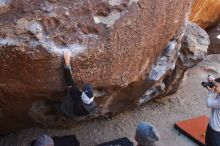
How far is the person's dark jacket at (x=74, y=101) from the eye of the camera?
3.51 m

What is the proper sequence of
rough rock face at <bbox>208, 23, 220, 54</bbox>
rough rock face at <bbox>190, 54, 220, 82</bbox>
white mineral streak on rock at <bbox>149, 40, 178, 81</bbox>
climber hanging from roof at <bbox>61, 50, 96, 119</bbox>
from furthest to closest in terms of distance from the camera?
rough rock face at <bbox>208, 23, 220, 54</bbox>
rough rock face at <bbox>190, 54, 220, 82</bbox>
white mineral streak on rock at <bbox>149, 40, 178, 81</bbox>
climber hanging from roof at <bbox>61, 50, 96, 119</bbox>

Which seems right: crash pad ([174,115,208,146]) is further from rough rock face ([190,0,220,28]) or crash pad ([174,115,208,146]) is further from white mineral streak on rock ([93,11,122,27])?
rough rock face ([190,0,220,28])

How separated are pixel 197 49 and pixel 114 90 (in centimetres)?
149

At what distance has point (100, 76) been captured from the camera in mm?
3787

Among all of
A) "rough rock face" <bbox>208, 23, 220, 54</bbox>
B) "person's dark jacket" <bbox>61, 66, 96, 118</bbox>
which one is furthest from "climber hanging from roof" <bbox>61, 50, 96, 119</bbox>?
"rough rock face" <bbox>208, 23, 220, 54</bbox>

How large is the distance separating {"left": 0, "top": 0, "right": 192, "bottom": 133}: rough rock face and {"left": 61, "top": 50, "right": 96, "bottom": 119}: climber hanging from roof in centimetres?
6

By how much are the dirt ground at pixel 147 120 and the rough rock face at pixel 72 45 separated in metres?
0.51

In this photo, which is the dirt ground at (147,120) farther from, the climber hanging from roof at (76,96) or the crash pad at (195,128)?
the climber hanging from roof at (76,96)

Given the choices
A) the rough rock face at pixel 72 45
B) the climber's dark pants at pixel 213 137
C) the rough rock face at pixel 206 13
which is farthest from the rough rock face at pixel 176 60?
the rough rock face at pixel 206 13

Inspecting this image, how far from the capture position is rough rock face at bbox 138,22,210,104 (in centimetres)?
461

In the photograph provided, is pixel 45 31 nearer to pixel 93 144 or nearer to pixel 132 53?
pixel 132 53

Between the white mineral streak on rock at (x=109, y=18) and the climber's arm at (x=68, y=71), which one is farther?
the white mineral streak on rock at (x=109, y=18)

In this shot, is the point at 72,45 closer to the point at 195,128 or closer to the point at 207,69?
the point at 195,128

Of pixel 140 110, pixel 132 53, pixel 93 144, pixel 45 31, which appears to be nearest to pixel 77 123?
pixel 93 144
